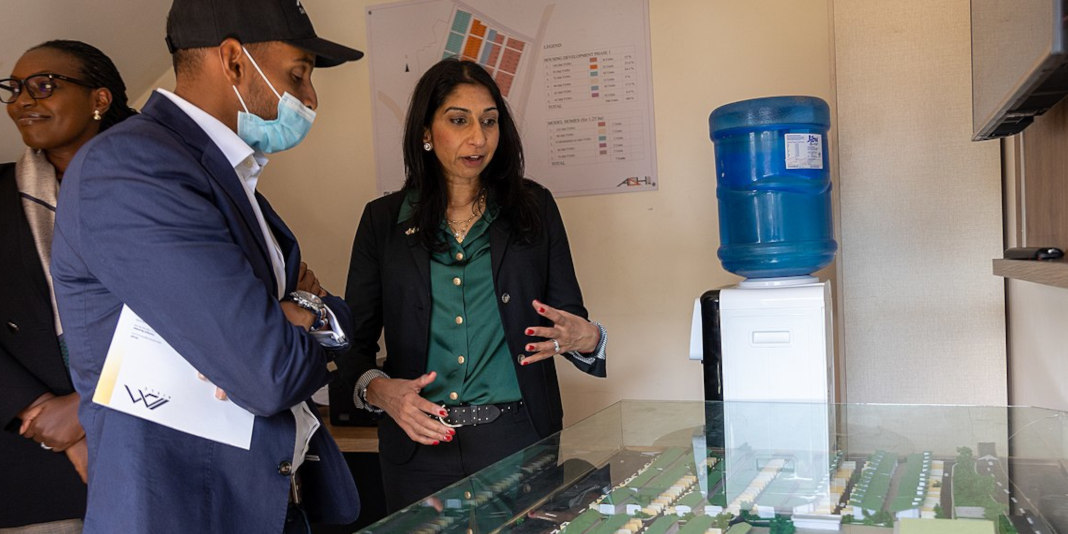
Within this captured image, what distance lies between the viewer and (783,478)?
1330 millimetres

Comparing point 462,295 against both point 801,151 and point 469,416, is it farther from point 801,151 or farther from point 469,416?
point 801,151

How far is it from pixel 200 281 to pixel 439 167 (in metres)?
1.12

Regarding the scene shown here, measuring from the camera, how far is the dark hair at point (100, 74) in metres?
2.23

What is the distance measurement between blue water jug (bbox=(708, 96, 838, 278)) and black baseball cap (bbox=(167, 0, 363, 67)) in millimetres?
1381

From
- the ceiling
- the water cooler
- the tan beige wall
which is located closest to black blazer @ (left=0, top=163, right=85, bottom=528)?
the ceiling

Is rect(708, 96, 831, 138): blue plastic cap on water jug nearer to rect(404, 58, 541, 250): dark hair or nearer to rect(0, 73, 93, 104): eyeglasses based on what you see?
rect(404, 58, 541, 250): dark hair

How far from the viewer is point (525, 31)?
3486 mm

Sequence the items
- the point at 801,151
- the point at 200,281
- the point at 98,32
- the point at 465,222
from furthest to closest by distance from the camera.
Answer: the point at 98,32 → the point at 801,151 → the point at 465,222 → the point at 200,281

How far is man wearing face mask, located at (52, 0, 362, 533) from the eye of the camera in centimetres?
122

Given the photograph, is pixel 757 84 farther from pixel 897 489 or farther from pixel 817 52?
pixel 897 489

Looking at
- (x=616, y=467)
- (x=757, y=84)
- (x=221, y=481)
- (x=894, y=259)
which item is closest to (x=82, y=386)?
(x=221, y=481)

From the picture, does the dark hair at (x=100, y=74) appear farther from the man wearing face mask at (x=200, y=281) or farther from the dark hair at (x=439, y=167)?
the man wearing face mask at (x=200, y=281)

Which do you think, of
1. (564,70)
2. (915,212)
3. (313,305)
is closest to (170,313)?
(313,305)

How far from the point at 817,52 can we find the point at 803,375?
1.35 meters
